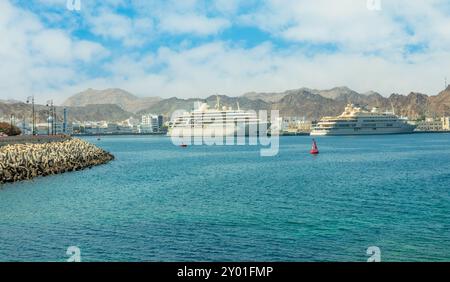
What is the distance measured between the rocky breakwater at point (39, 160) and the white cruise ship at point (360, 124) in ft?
376

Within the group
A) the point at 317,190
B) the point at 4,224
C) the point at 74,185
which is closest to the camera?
the point at 4,224

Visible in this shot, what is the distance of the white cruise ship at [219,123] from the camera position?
452 ft

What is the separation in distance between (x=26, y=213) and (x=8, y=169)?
1397cm

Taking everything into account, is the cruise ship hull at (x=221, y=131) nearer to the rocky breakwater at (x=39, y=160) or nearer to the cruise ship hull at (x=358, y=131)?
the cruise ship hull at (x=358, y=131)

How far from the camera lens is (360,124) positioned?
15938cm

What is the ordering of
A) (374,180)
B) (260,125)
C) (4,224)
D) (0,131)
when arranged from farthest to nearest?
1. (260,125)
2. (0,131)
3. (374,180)
4. (4,224)

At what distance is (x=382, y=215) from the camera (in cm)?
2281

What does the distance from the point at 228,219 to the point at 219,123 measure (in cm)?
11694

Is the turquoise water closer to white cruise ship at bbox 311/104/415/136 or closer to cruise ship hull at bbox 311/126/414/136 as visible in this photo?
white cruise ship at bbox 311/104/415/136

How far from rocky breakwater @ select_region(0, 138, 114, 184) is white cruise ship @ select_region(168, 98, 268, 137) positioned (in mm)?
82631

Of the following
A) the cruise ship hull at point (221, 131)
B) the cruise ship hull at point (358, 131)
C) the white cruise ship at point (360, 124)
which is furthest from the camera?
the cruise ship hull at point (358, 131)

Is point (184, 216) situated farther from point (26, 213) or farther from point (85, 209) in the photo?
point (26, 213)

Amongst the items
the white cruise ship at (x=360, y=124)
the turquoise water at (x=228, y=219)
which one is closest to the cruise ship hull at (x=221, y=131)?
the white cruise ship at (x=360, y=124)

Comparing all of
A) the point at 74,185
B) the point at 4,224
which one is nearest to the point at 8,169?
the point at 74,185
